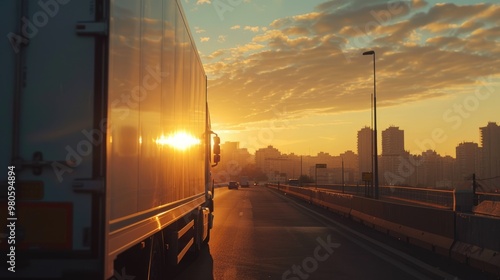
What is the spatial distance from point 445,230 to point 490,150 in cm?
5555

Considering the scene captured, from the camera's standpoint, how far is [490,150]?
62688 mm

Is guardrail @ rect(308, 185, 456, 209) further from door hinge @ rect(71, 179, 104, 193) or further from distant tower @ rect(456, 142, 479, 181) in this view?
door hinge @ rect(71, 179, 104, 193)

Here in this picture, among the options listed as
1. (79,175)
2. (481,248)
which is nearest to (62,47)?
(79,175)

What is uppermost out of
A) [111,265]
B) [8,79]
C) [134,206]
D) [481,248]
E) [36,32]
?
[36,32]

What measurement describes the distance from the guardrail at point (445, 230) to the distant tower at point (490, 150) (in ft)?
156

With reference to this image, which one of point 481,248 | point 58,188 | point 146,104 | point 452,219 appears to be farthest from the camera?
point 452,219

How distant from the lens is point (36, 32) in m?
4.31

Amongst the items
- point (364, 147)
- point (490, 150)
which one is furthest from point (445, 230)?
point (364, 147)

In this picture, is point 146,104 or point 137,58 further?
point 146,104

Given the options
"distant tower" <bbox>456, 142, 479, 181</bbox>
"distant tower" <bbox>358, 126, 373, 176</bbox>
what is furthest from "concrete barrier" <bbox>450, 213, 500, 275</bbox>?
"distant tower" <bbox>358, 126, 373, 176</bbox>

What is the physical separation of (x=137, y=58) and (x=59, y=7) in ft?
3.95

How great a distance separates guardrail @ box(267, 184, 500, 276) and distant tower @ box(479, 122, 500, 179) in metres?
47.7

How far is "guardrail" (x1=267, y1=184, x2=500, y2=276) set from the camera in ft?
32.4

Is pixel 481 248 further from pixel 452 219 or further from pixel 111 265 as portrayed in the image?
pixel 111 265
